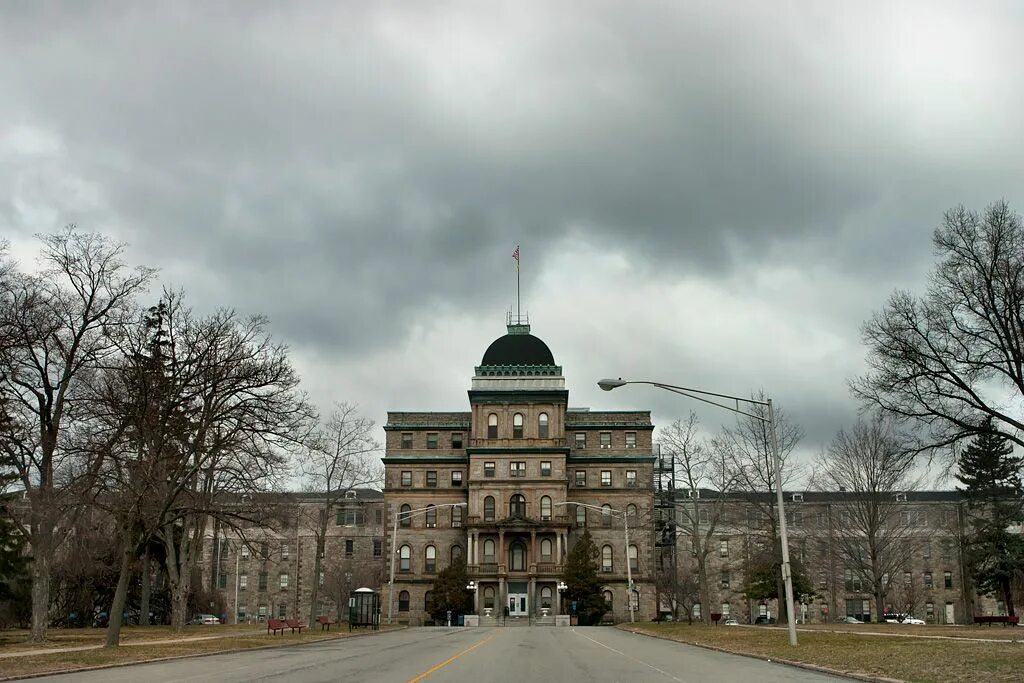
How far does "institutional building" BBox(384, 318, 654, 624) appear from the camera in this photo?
84.2 metres

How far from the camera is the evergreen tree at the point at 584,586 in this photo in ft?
252

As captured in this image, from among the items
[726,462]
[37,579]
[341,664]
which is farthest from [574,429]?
[341,664]

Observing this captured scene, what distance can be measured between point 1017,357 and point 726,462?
87.5ft

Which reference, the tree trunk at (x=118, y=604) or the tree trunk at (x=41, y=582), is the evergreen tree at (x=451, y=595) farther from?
the tree trunk at (x=118, y=604)

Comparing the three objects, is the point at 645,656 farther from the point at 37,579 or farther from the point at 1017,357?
the point at 37,579

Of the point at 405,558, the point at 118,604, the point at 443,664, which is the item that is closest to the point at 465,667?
the point at 443,664

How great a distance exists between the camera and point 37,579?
37.3 metres

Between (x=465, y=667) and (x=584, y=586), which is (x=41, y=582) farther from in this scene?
(x=584, y=586)

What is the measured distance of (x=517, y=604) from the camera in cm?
8362

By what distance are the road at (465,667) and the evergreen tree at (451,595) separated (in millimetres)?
48417

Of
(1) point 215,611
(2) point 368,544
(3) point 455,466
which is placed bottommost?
(1) point 215,611

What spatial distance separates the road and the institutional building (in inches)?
2093

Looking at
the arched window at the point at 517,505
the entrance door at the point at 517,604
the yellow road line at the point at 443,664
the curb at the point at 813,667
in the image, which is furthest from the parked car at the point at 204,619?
the curb at the point at 813,667

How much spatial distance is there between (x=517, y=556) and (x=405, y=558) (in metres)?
11.0
